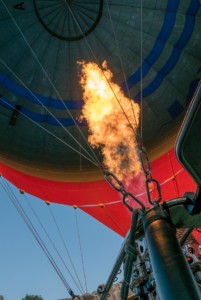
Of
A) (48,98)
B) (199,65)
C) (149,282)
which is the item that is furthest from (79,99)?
(149,282)

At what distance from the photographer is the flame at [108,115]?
7.69 meters

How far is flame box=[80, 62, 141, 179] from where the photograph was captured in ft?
25.2

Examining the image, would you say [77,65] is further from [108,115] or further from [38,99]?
[108,115]

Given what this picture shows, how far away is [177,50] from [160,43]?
1.49 ft

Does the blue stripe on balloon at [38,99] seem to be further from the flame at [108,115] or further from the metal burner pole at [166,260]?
the metal burner pole at [166,260]

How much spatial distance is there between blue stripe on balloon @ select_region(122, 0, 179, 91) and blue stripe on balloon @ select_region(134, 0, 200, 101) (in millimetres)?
296

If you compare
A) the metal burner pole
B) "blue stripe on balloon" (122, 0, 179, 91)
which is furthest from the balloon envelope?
the metal burner pole

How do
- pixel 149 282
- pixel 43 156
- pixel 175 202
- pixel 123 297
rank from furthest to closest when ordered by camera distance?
1. pixel 43 156
2. pixel 149 282
3. pixel 123 297
4. pixel 175 202

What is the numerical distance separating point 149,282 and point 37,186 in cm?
703

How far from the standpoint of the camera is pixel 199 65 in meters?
7.31

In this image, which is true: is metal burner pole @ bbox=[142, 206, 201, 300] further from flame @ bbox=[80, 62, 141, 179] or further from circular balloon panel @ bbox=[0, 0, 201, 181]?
flame @ bbox=[80, 62, 141, 179]

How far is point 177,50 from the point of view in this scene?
24.2 ft

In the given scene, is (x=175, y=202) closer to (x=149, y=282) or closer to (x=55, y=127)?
(x=149, y=282)

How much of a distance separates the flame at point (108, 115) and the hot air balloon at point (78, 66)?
0.17m
